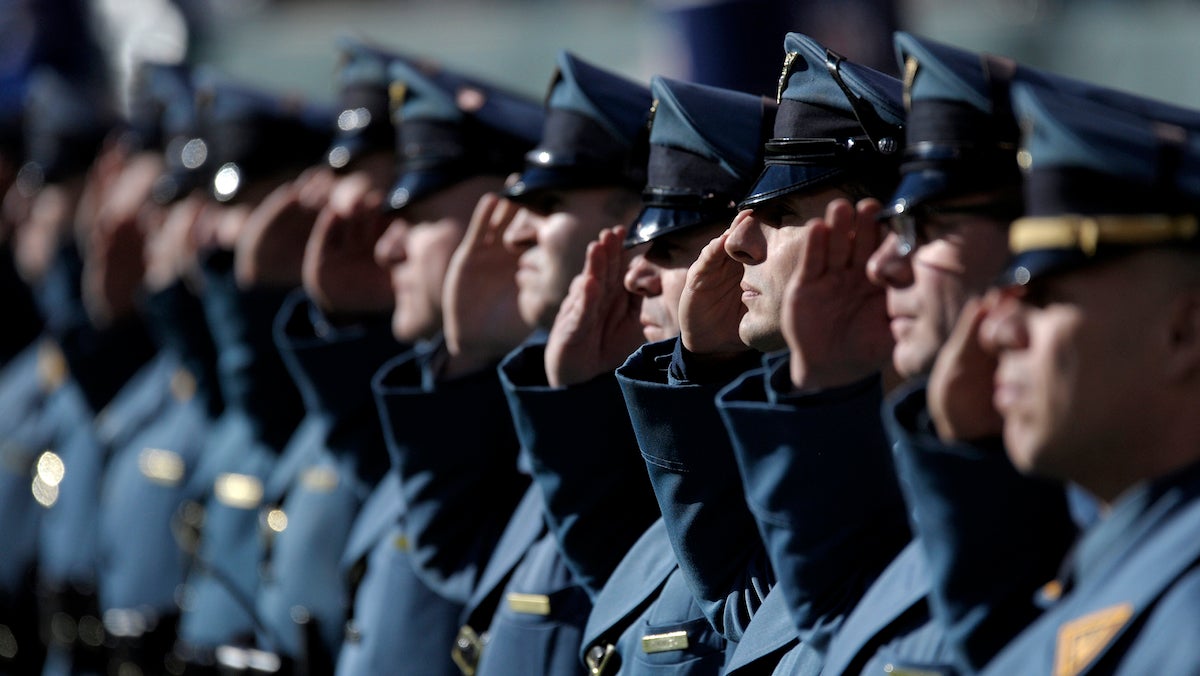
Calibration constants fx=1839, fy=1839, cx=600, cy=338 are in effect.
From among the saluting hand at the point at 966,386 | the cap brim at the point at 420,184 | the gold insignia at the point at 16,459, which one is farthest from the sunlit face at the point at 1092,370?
the gold insignia at the point at 16,459

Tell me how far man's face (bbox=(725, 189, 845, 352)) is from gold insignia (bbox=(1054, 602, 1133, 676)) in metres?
1.03

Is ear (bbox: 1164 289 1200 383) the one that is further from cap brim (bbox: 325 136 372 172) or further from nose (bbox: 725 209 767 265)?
cap brim (bbox: 325 136 372 172)

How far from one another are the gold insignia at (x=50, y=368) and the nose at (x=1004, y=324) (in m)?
6.51

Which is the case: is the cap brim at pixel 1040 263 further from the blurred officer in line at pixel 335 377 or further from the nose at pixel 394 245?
the blurred officer in line at pixel 335 377

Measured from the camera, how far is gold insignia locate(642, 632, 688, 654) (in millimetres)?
3639

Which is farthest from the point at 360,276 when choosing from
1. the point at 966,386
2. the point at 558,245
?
the point at 966,386

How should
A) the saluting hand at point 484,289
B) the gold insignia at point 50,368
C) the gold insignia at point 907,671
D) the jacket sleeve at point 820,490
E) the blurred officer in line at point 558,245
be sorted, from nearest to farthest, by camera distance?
1. the gold insignia at point 907,671
2. the jacket sleeve at point 820,490
3. the blurred officer in line at point 558,245
4. the saluting hand at point 484,289
5. the gold insignia at point 50,368

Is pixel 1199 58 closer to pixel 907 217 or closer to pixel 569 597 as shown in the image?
pixel 569 597

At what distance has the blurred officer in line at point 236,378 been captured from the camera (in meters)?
6.18

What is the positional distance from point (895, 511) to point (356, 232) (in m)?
2.87

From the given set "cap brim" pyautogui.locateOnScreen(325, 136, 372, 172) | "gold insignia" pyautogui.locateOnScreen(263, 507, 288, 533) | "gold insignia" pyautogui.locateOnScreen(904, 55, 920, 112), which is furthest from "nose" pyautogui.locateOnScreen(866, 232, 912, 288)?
"gold insignia" pyautogui.locateOnScreen(263, 507, 288, 533)

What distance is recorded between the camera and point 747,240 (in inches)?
130

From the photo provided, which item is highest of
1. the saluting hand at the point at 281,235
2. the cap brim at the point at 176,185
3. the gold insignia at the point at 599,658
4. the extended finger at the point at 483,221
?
the extended finger at the point at 483,221

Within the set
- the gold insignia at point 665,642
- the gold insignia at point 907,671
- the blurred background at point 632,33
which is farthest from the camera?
the blurred background at point 632,33
